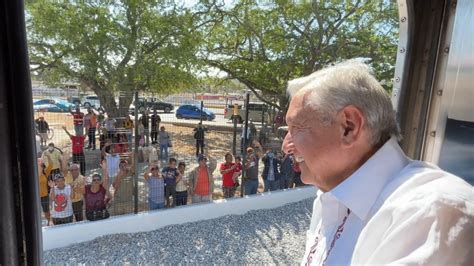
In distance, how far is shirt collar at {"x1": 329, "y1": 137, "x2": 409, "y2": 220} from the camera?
96 cm

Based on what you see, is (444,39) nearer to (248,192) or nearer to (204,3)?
(248,192)

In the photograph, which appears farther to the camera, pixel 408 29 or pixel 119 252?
pixel 119 252

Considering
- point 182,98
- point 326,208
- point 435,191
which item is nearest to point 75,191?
point 182,98

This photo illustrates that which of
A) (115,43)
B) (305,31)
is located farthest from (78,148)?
(305,31)

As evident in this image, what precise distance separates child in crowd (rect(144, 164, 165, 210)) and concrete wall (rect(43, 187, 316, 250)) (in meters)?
0.18

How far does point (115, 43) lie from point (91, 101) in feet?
11.3

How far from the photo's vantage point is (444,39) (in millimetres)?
1447

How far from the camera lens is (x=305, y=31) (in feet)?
39.7

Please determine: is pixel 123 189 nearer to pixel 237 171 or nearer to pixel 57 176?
pixel 57 176

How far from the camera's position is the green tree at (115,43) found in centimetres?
956

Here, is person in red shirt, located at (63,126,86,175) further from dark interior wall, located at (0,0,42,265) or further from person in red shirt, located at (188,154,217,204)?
dark interior wall, located at (0,0,42,265)

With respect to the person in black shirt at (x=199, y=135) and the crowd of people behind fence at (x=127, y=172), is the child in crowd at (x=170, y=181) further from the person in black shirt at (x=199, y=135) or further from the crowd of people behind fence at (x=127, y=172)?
the person in black shirt at (x=199, y=135)

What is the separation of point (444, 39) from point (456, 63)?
125 millimetres

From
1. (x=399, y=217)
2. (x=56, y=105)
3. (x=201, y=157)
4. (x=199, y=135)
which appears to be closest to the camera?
(x=399, y=217)
